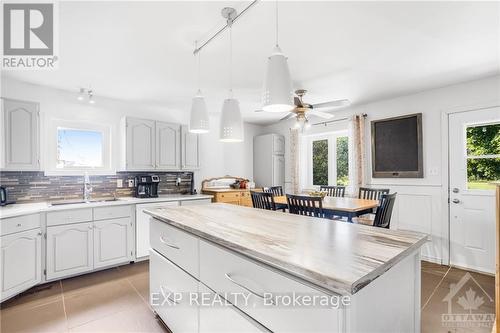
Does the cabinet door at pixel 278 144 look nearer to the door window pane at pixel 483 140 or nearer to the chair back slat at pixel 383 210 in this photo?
the chair back slat at pixel 383 210

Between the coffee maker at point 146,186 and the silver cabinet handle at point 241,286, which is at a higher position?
the coffee maker at point 146,186

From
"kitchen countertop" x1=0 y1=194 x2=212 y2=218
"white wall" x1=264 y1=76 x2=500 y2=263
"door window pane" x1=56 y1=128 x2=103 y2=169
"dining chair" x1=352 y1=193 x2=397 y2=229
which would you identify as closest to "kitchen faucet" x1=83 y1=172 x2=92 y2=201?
"door window pane" x1=56 y1=128 x2=103 y2=169

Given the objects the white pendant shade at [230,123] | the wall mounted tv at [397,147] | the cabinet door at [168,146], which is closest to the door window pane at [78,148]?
the cabinet door at [168,146]

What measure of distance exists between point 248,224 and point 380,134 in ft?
10.9

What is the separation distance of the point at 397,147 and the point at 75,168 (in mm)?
4824

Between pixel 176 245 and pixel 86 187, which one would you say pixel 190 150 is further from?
pixel 176 245

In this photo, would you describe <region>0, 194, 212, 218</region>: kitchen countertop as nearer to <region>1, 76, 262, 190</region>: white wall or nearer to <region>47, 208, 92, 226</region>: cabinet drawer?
<region>47, 208, 92, 226</region>: cabinet drawer

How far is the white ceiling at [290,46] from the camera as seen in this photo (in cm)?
179

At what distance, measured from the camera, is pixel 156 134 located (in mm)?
3967

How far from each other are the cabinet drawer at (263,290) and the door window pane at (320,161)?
157 inches

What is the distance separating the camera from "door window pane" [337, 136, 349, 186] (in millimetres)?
4587

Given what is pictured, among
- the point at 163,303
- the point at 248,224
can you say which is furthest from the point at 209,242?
the point at 163,303

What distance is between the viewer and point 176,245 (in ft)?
5.62

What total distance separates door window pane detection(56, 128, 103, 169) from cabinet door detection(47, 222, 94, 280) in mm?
1065
